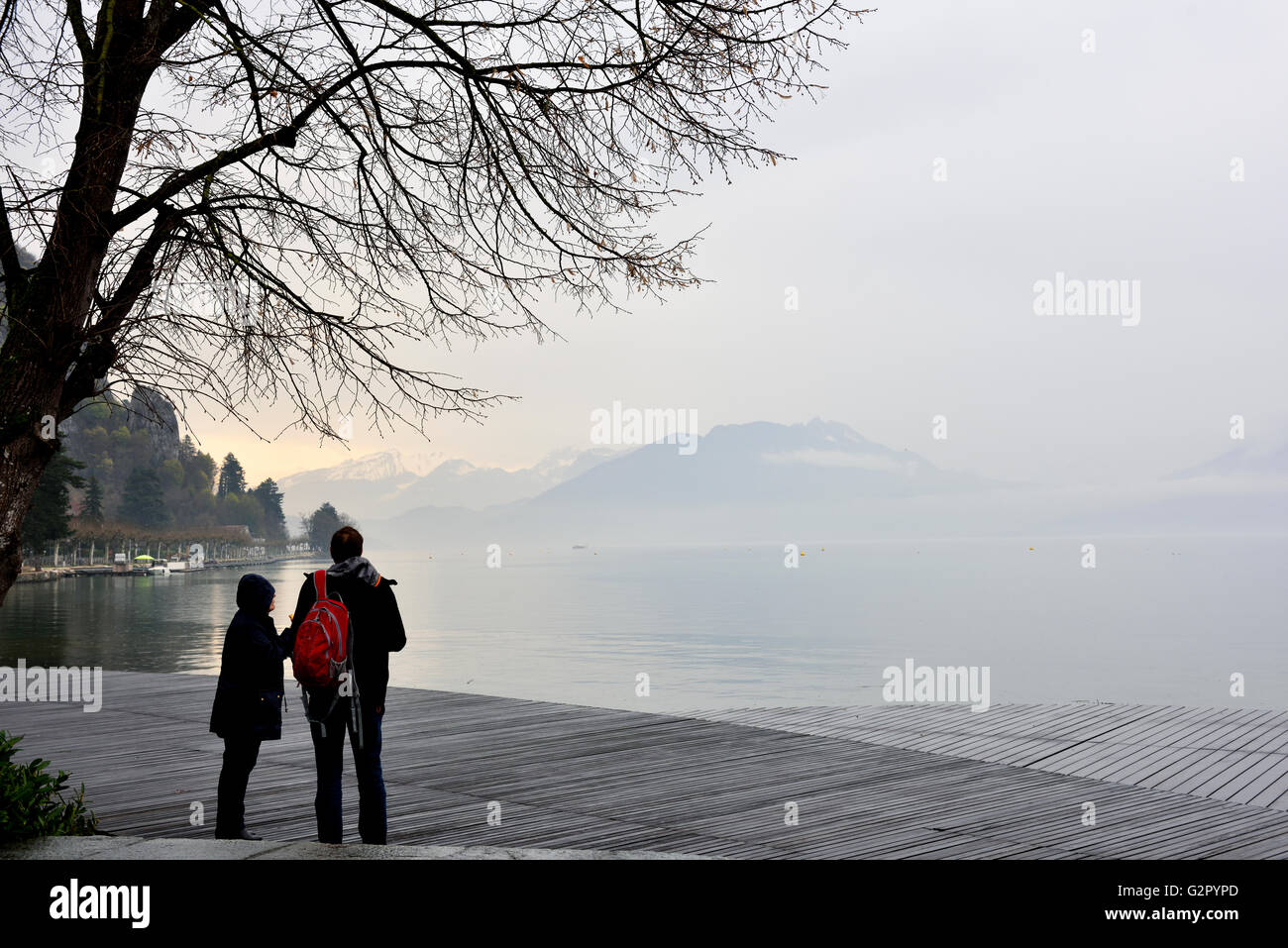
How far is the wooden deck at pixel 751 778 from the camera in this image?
22.0ft

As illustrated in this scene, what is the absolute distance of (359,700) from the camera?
5.85 meters

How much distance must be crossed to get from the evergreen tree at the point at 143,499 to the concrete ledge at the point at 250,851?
19252 centimetres

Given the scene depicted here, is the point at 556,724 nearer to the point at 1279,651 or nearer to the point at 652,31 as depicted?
the point at 652,31

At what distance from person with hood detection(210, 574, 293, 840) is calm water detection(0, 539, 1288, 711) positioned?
76.8 ft

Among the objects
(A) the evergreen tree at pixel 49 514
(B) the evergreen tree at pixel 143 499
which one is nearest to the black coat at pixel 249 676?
(A) the evergreen tree at pixel 49 514

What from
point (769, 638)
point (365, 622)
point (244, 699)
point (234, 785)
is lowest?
point (769, 638)

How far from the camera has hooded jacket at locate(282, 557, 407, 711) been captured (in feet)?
19.2

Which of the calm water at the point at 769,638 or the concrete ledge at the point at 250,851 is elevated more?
the concrete ledge at the point at 250,851

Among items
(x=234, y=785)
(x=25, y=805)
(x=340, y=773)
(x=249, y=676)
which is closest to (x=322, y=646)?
(x=340, y=773)

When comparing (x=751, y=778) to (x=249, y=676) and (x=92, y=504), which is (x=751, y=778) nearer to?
(x=249, y=676)

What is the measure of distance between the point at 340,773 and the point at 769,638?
184ft

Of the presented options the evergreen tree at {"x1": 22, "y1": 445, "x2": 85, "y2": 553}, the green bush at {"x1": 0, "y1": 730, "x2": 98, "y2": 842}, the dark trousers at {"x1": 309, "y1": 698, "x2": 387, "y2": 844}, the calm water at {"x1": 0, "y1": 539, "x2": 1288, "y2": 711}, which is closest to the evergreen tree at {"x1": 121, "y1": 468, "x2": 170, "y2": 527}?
the calm water at {"x1": 0, "y1": 539, "x2": 1288, "y2": 711}

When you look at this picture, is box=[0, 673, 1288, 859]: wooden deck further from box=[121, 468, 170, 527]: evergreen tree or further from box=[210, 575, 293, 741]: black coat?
box=[121, 468, 170, 527]: evergreen tree

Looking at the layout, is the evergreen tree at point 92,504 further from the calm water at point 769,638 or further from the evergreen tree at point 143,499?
the evergreen tree at point 143,499
